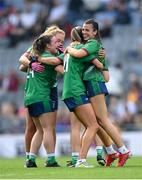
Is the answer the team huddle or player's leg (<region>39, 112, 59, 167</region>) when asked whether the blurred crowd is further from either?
player's leg (<region>39, 112, 59, 167</region>)

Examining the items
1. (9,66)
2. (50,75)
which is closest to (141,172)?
(50,75)

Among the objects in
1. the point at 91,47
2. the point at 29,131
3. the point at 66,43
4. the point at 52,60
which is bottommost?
the point at 29,131

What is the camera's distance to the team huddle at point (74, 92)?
14695 millimetres

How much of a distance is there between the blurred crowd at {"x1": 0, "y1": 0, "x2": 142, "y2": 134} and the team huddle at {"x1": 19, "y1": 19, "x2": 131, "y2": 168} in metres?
8.51

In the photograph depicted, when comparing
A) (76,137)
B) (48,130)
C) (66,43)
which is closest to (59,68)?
(48,130)

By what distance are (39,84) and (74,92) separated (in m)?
0.89

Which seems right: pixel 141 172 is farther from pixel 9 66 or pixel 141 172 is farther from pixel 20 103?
pixel 9 66

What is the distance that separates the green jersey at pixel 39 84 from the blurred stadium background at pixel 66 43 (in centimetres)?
819

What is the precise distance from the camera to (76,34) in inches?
595

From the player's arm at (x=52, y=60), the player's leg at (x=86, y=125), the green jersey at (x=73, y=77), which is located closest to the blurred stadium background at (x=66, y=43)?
the player's arm at (x=52, y=60)

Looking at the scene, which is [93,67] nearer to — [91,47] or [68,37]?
[91,47]

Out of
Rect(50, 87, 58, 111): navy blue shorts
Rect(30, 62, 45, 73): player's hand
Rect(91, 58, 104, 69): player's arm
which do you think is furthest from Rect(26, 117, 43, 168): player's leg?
Rect(91, 58, 104, 69): player's arm

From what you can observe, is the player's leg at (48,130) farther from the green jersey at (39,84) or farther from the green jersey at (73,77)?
the green jersey at (73,77)

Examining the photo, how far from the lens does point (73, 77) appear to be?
14719 mm
